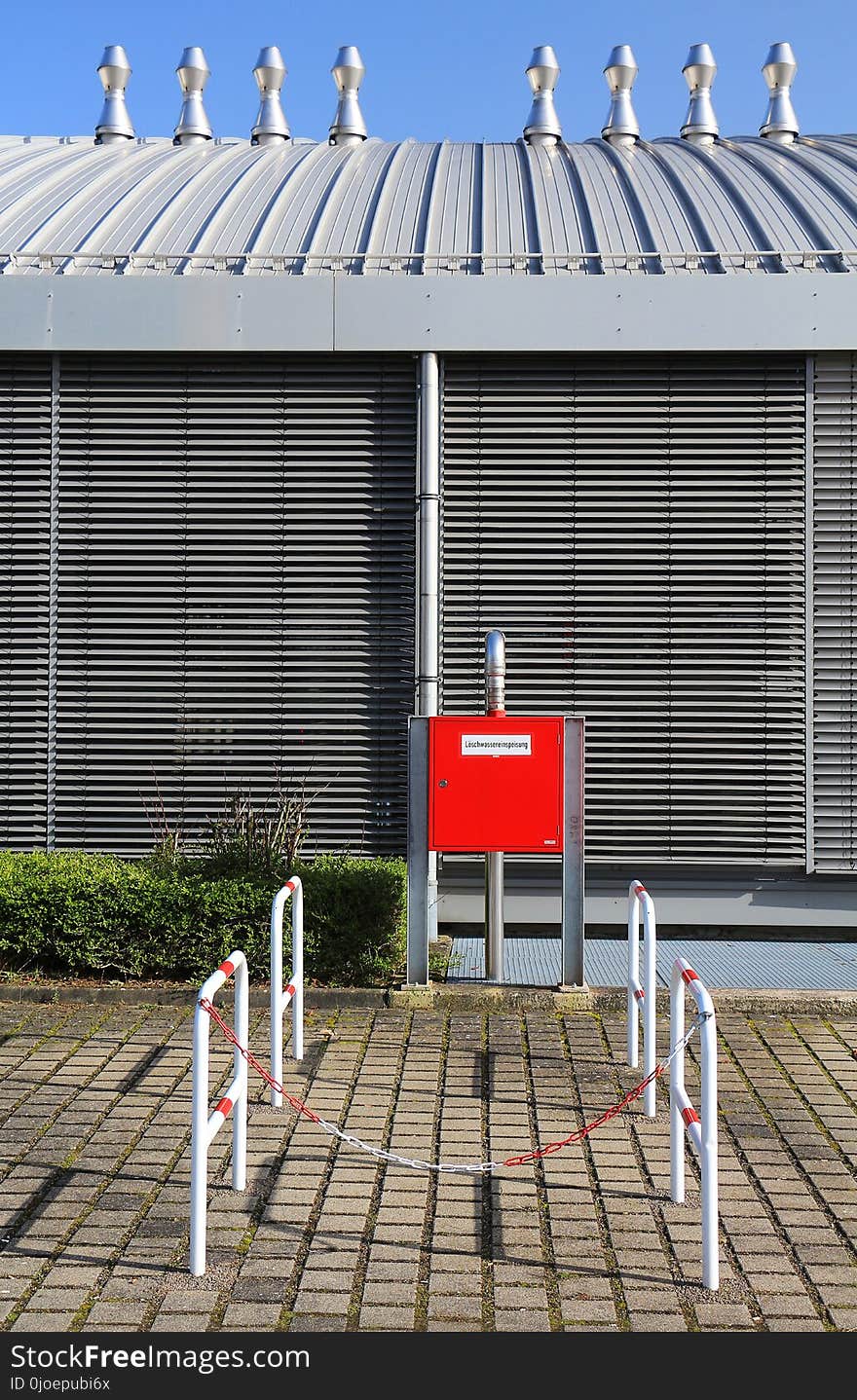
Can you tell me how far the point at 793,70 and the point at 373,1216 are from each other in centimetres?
1449

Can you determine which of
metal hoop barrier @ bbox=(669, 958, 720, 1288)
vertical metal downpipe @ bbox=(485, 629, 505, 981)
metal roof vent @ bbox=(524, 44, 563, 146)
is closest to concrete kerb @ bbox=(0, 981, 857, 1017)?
vertical metal downpipe @ bbox=(485, 629, 505, 981)

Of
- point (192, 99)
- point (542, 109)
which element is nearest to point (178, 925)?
point (542, 109)

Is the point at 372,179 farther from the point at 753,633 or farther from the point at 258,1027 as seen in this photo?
the point at 258,1027

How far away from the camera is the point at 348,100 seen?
14648mm

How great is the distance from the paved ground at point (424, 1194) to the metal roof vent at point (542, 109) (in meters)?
10.1

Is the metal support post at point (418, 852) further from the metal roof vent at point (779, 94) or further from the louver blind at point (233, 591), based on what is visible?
the metal roof vent at point (779, 94)

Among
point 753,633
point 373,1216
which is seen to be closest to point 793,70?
point 753,633

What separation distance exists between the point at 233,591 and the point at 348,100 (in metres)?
7.33

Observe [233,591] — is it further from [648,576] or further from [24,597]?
[648,576]

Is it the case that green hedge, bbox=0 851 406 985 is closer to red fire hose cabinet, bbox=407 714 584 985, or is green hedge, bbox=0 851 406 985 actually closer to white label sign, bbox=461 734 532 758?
red fire hose cabinet, bbox=407 714 584 985

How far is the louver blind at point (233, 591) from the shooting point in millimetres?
10016

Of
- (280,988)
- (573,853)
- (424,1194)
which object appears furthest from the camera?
(573,853)

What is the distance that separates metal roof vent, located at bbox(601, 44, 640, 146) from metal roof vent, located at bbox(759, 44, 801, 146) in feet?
5.15

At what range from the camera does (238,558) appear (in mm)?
10156
